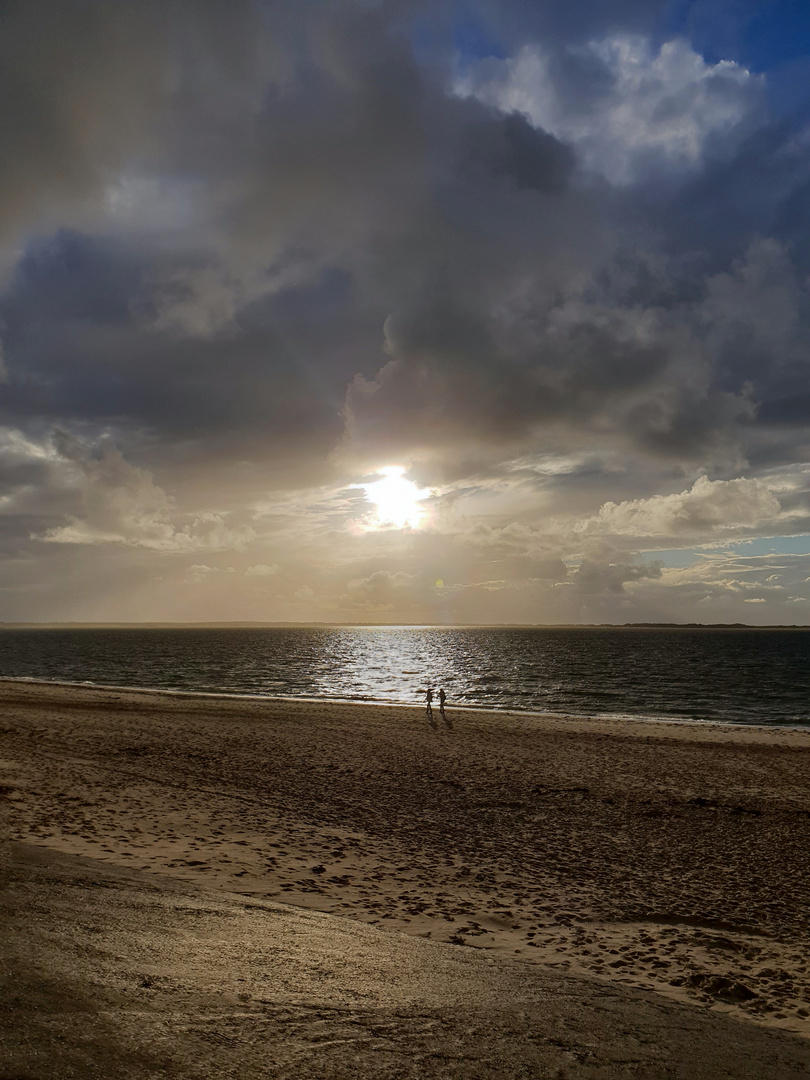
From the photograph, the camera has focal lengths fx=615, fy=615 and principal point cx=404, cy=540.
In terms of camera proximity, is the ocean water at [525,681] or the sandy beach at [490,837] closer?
the sandy beach at [490,837]

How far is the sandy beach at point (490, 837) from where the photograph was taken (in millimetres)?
8789

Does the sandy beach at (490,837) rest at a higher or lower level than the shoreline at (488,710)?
higher

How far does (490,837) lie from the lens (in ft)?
46.3

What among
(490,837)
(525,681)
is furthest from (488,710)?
(490,837)

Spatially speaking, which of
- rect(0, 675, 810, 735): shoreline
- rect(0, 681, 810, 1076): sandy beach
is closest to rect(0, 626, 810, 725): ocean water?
rect(0, 675, 810, 735): shoreline

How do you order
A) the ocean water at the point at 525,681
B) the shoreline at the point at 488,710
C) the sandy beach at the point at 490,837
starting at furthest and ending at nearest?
the ocean water at the point at 525,681 < the shoreline at the point at 488,710 < the sandy beach at the point at 490,837

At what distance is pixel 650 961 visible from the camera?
27.8ft

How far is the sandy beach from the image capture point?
8789 mm

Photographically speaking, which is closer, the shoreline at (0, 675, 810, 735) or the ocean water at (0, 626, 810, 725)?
the shoreline at (0, 675, 810, 735)

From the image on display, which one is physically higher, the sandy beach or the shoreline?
the sandy beach

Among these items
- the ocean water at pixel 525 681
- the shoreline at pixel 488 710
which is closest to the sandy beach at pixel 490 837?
the shoreline at pixel 488 710

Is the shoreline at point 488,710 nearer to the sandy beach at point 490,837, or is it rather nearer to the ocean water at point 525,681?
the ocean water at point 525,681

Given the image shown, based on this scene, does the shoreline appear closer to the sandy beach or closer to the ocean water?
the ocean water

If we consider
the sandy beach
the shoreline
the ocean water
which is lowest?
the ocean water
